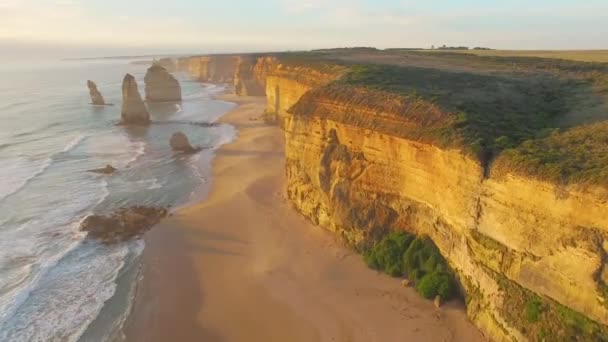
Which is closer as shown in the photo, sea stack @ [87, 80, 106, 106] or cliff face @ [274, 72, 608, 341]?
cliff face @ [274, 72, 608, 341]

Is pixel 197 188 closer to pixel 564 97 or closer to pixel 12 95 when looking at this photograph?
pixel 564 97

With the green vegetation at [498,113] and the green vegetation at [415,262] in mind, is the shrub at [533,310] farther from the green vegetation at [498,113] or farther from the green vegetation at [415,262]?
the green vegetation at [415,262]

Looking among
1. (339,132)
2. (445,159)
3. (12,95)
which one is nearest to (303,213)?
(339,132)

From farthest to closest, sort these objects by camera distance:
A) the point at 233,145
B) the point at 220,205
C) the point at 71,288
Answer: the point at 233,145, the point at 220,205, the point at 71,288

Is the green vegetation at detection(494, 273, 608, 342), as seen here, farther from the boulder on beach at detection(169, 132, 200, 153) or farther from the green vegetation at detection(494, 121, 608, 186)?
the boulder on beach at detection(169, 132, 200, 153)

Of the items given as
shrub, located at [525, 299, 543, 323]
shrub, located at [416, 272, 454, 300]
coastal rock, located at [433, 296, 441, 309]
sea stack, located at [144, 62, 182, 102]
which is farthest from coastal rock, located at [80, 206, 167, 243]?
sea stack, located at [144, 62, 182, 102]

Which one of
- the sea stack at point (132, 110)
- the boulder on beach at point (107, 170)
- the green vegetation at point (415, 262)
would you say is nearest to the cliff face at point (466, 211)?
the green vegetation at point (415, 262)

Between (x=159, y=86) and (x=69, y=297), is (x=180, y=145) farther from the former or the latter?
(x=159, y=86)
